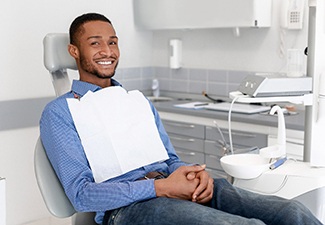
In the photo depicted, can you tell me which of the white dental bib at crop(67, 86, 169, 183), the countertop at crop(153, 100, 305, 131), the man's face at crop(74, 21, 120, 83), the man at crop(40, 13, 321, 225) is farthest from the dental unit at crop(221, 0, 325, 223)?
the countertop at crop(153, 100, 305, 131)

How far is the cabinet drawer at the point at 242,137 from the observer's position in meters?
3.40

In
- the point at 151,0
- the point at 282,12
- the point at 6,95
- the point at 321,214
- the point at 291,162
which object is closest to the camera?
the point at 321,214

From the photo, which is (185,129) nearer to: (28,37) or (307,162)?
(28,37)

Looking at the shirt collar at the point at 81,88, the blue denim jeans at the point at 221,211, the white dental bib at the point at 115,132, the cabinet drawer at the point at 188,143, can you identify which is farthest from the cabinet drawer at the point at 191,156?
the blue denim jeans at the point at 221,211

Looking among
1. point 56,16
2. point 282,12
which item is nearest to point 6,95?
point 56,16

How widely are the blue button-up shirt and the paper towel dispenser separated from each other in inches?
66.2

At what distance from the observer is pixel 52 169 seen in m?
2.18

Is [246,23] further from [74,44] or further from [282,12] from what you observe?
[74,44]

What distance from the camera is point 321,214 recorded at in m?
2.20

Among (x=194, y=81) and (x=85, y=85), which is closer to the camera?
(x=85, y=85)

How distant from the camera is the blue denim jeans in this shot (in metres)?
1.84

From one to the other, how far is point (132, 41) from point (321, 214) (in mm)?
2561

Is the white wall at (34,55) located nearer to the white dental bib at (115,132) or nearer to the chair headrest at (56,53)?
the chair headrest at (56,53)

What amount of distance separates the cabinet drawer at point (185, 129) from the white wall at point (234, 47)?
618 millimetres
